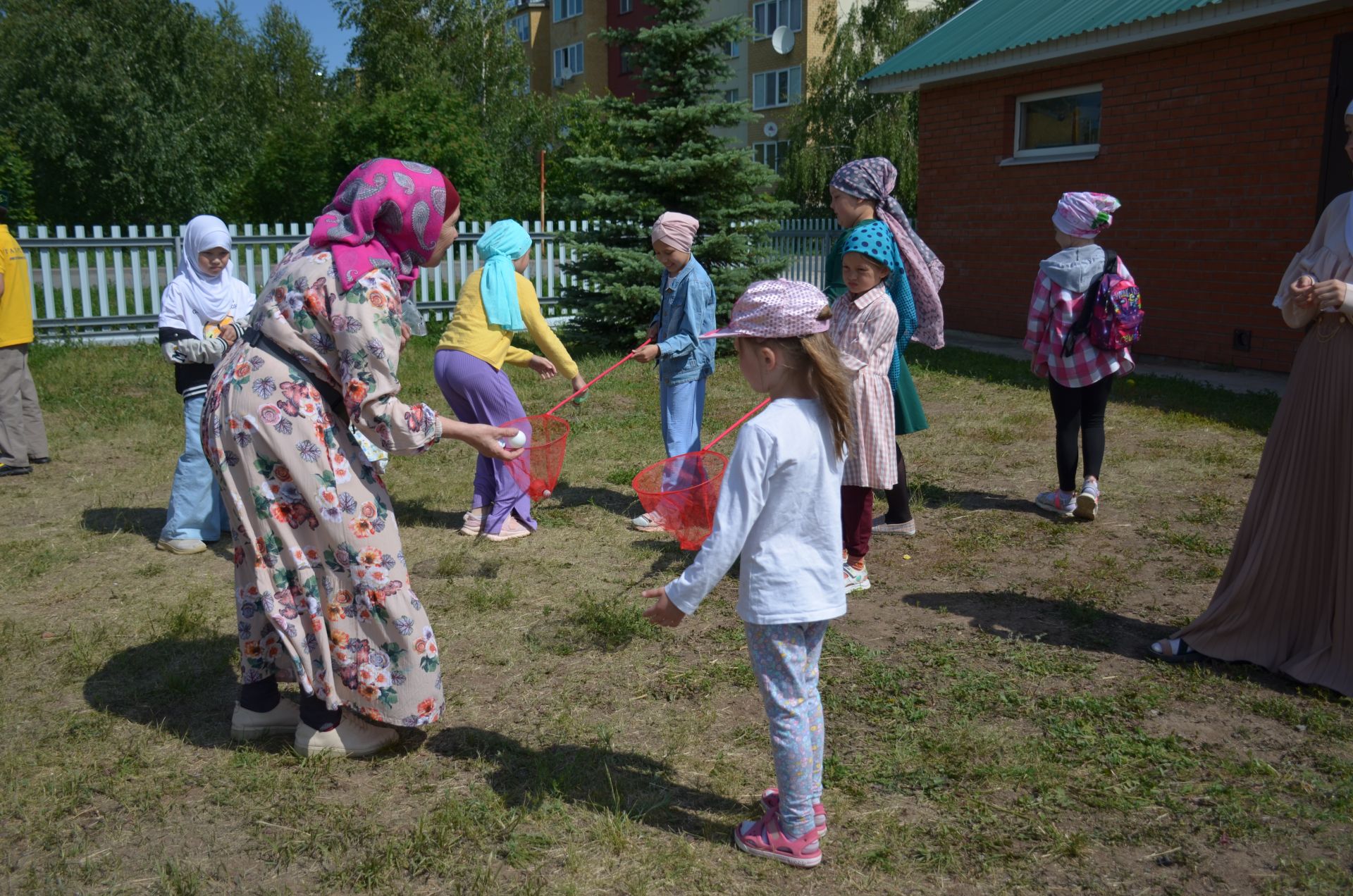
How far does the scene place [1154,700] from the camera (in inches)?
151

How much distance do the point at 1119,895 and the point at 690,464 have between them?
2355mm

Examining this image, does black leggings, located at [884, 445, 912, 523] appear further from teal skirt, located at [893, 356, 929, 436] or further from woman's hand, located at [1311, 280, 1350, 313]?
woman's hand, located at [1311, 280, 1350, 313]

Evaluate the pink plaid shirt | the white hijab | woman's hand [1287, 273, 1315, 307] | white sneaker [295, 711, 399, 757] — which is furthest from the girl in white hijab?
woman's hand [1287, 273, 1315, 307]

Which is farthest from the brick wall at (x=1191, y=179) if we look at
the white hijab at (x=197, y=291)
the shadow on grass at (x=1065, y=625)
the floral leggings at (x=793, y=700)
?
the white hijab at (x=197, y=291)

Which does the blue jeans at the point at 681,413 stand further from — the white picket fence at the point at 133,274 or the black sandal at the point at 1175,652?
the white picket fence at the point at 133,274

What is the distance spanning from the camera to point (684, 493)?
4238 millimetres

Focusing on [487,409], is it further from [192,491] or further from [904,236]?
[904,236]

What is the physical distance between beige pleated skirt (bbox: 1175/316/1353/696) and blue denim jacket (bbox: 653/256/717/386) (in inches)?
111

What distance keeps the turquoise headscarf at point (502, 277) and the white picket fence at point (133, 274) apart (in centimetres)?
751

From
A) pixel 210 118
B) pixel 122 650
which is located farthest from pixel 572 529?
pixel 210 118

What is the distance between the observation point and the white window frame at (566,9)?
161 feet

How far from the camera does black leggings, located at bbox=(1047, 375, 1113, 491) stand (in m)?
6.09

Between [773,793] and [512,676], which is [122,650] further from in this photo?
[773,793]

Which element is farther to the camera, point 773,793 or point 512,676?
point 512,676
